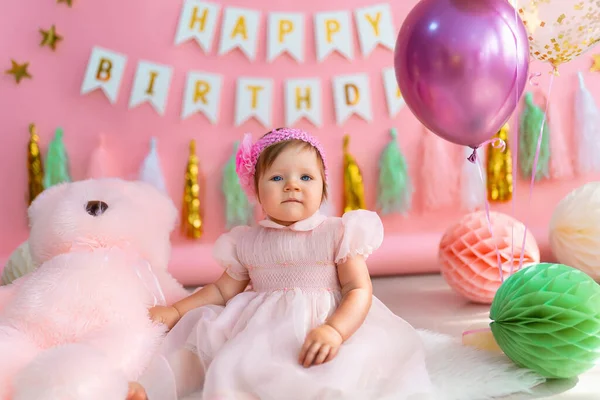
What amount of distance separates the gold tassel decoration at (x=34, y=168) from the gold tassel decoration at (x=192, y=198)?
1.59ft

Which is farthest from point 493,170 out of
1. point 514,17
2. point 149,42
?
point 149,42

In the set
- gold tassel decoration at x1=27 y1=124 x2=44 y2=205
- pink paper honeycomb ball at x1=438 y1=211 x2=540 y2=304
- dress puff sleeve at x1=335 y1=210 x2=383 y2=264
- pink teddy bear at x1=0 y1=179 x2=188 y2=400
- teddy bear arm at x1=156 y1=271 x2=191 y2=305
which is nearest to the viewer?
pink teddy bear at x1=0 y1=179 x2=188 y2=400

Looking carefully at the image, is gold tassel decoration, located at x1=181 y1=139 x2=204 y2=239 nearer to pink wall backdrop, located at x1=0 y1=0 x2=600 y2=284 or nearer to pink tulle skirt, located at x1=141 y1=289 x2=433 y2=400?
pink wall backdrop, located at x1=0 y1=0 x2=600 y2=284

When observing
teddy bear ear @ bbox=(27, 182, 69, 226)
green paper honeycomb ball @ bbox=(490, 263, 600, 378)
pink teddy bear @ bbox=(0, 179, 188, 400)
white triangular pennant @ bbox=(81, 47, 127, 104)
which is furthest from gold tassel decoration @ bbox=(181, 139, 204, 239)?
green paper honeycomb ball @ bbox=(490, 263, 600, 378)

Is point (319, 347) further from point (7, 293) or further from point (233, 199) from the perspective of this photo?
point (233, 199)

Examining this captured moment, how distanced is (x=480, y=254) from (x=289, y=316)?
726 millimetres

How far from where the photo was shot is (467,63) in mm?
1183

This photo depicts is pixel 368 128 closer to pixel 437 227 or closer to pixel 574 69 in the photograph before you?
pixel 437 227

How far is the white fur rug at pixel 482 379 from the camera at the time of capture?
1039mm

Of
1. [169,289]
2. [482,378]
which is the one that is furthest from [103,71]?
[482,378]

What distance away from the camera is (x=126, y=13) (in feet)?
6.76

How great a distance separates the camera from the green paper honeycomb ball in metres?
1.07

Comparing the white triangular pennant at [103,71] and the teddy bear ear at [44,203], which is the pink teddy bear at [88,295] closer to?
the teddy bear ear at [44,203]

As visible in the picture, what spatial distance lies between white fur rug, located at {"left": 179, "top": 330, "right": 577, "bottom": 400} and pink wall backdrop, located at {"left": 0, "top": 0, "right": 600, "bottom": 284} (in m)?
0.85
